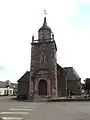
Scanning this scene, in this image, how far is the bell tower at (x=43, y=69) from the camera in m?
35.0

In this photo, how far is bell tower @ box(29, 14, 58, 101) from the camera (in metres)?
35.0

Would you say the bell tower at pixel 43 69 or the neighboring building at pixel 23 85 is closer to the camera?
the bell tower at pixel 43 69

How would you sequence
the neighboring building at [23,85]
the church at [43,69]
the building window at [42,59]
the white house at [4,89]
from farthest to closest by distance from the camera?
the white house at [4,89] → the neighboring building at [23,85] → the building window at [42,59] → the church at [43,69]

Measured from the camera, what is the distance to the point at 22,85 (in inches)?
1665

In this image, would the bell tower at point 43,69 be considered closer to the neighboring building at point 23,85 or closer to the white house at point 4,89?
the neighboring building at point 23,85

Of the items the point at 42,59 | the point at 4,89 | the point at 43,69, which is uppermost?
the point at 42,59

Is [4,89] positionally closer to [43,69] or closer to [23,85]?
[23,85]

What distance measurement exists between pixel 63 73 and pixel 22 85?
31.5ft

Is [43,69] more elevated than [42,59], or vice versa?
[42,59]


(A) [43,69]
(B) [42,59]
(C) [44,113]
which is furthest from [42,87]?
(C) [44,113]

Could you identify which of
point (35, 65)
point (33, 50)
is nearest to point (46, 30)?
point (33, 50)

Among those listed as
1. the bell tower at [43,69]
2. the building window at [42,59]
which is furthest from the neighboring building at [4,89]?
the building window at [42,59]

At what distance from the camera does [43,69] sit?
117 feet

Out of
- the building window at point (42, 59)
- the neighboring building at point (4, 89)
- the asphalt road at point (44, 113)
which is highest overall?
the building window at point (42, 59)
